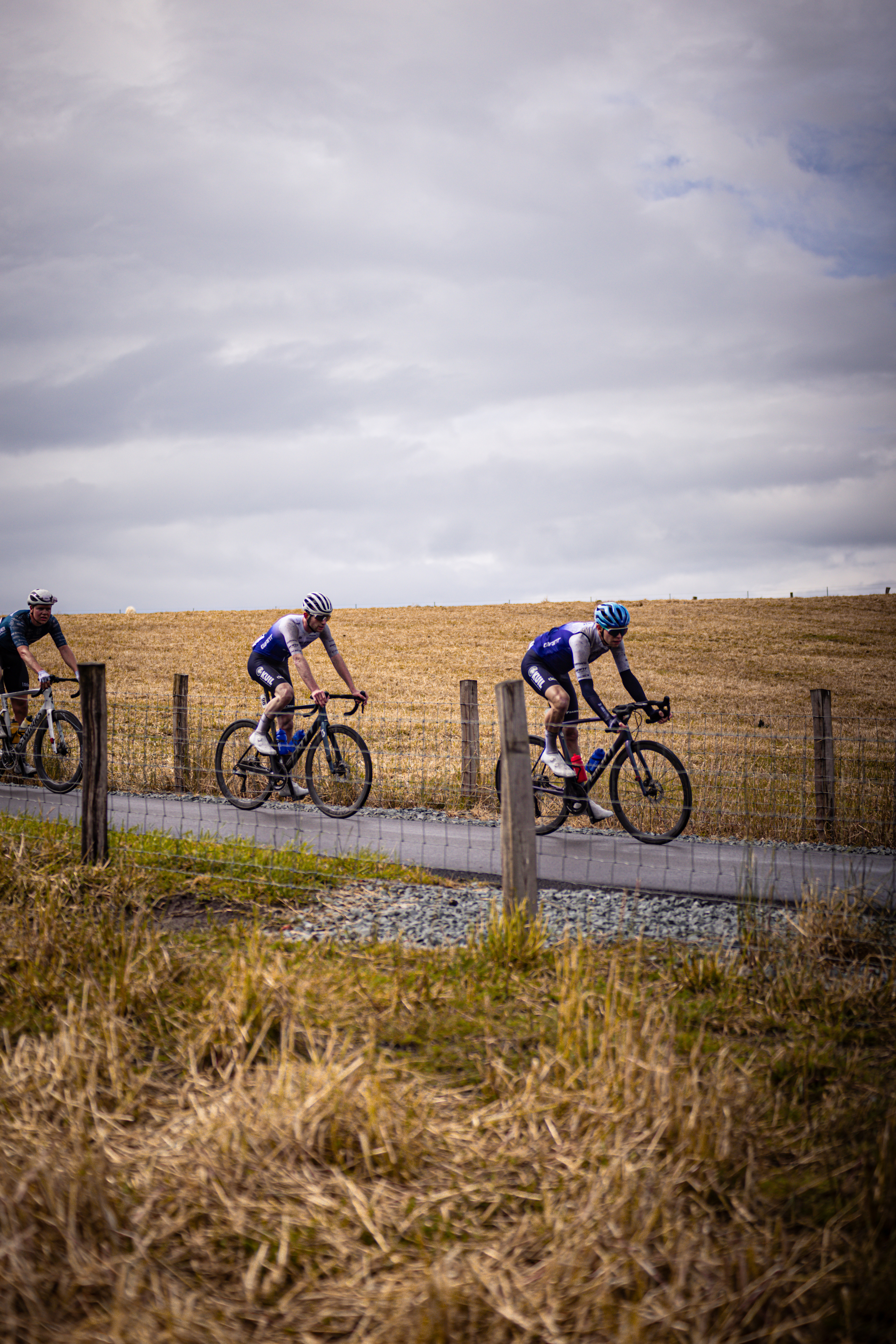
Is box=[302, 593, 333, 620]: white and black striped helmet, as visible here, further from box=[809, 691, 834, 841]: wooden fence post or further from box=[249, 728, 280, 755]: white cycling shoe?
box=[809, 691, 834, 841]: wooden fence post

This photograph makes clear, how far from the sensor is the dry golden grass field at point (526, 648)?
26.1 metres

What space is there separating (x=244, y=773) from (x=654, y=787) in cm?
500

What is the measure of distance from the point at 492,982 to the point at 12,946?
98.4 inches

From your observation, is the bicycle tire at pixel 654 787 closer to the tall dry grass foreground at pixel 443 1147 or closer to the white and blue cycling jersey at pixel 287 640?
the white and blue cycling jersey at pixel 287 640

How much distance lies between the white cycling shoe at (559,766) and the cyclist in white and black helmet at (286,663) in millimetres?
2141

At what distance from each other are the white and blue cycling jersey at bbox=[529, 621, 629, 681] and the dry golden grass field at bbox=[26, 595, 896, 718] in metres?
7.68

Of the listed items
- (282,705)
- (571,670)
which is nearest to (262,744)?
(282,705)

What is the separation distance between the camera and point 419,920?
5801 mm

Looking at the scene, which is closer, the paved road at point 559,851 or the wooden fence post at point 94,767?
the wooden fence post at point 94,767

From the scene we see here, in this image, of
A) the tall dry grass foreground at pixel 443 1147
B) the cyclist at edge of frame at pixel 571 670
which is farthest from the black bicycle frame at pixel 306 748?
the tall dry grass foreground at pixel 443 1147

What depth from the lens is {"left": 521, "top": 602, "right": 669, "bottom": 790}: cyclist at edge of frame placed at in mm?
8797

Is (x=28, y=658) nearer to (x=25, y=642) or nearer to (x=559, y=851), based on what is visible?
(x=25, y=642)

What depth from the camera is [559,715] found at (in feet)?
30.5

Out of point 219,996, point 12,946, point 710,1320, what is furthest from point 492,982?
point 12,946
